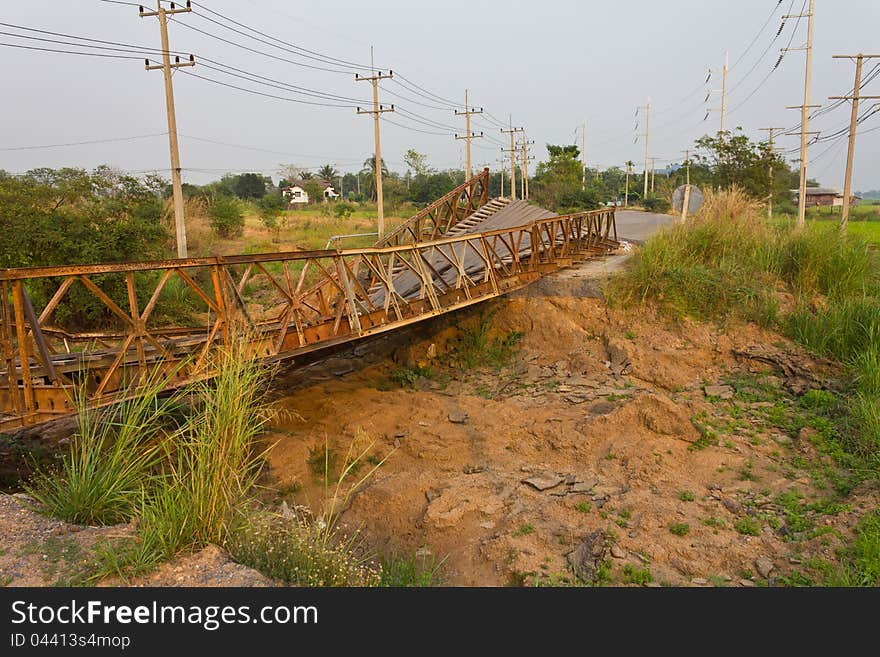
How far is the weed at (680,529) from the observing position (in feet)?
22.1

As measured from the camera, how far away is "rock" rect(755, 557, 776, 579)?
605cm

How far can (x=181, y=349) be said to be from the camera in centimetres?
760

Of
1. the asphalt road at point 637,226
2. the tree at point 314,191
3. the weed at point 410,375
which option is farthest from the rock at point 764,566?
the tree at point 314,191

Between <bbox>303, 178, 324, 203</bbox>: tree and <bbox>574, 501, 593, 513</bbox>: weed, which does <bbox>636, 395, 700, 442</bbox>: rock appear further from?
<bbox>303, 178, 324, 203</bbox>: tree

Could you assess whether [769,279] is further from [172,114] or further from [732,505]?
[172,114]

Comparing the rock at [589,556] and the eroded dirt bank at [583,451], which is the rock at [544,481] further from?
the rock at [589,556]

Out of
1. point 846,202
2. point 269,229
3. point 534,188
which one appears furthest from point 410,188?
point 846,202

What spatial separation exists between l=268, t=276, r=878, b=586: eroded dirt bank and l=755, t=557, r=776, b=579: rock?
25 mm

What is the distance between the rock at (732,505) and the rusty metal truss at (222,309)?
16.1 feet

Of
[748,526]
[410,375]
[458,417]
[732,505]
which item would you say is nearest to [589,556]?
[748,526]

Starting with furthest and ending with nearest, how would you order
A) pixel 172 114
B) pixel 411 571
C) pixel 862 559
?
1. pixel 172 114
2. pixel 411 571
3. pixel 862 559

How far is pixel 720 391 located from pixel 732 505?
113 inches

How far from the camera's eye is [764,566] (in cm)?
612

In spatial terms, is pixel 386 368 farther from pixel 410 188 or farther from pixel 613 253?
pixel 410 188
